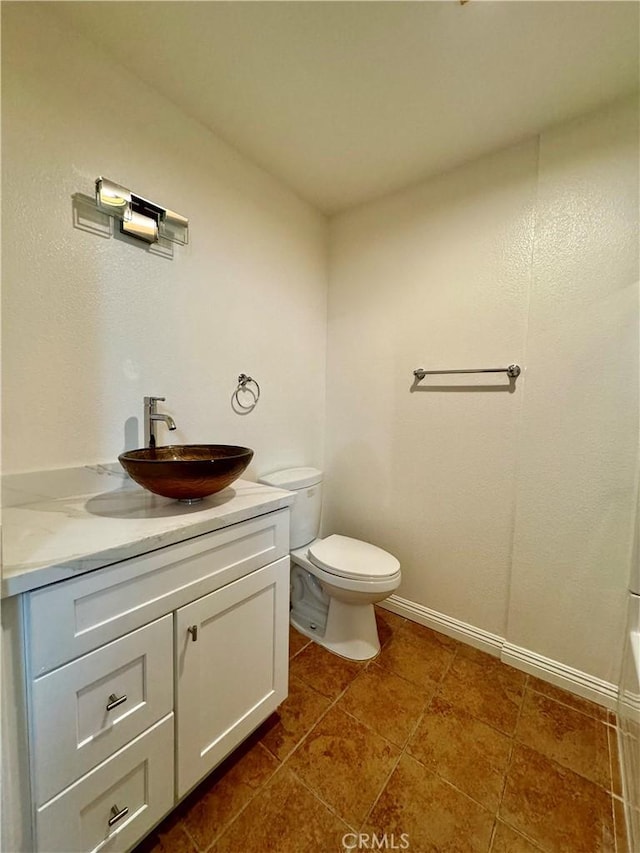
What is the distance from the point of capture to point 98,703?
0.69m

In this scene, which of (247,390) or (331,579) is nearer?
(331,579)

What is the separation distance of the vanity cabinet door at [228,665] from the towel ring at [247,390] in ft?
2.53

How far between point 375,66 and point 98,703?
194 centimetres

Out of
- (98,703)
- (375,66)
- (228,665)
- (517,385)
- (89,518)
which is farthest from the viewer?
(517,385)

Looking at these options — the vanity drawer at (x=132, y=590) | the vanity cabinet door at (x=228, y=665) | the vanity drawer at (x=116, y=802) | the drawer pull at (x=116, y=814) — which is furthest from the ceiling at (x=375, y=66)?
the drawer pull at (x=116, y=814)

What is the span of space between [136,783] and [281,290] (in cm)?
184

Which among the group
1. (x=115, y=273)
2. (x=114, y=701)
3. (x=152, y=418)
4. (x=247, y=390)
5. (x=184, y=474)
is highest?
(x=115, y=273)

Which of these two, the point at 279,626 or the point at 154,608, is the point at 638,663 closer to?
the point at 279,626

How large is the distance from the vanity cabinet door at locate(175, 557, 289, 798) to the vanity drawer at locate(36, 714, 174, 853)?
0.16 ft

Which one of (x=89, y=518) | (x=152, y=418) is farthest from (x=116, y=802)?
(x=152, y=418)

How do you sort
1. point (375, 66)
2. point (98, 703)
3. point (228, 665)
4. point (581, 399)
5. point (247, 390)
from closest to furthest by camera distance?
1. point (98, 703)
2. point (228, 665)
3. point (375, 66)
4. point (581, 399)
5. point (247, 390)

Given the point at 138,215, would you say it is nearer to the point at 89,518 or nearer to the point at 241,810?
the point at 89,518
